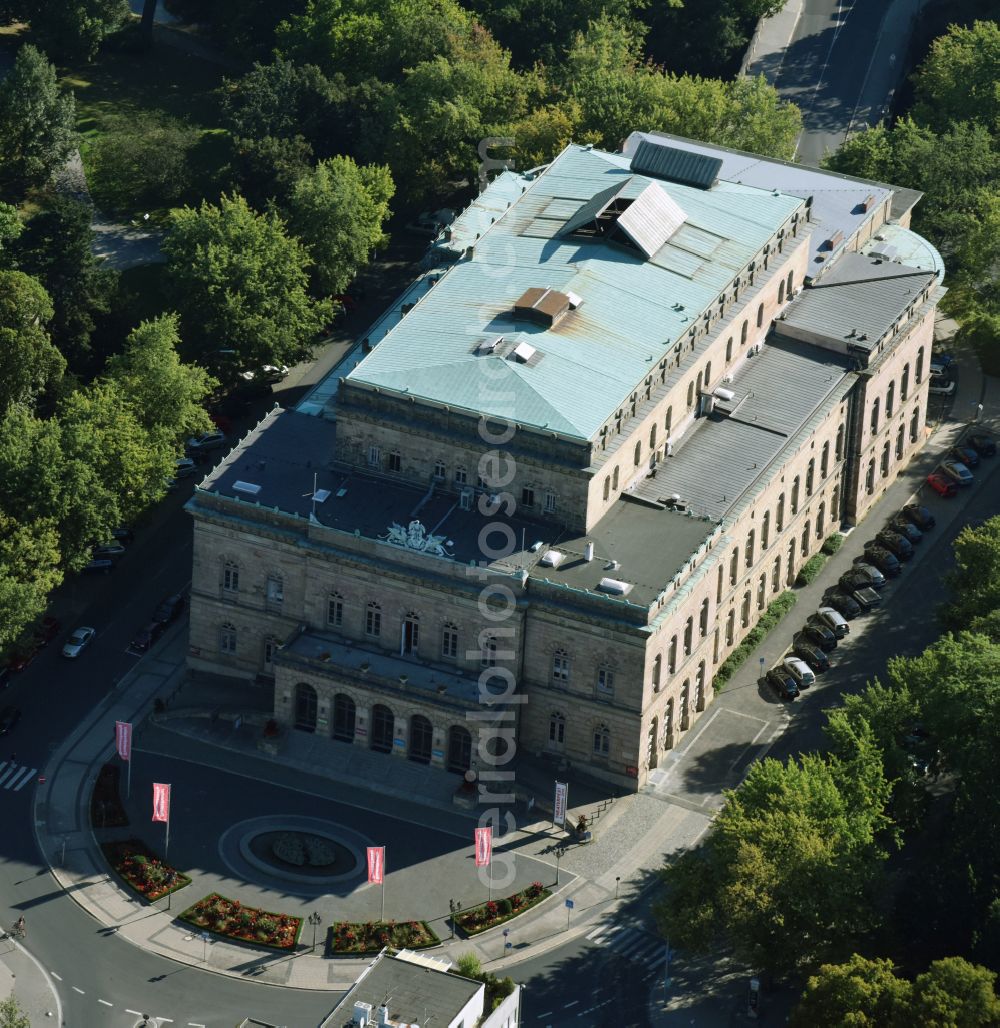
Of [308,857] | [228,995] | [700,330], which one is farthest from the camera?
[700,330]

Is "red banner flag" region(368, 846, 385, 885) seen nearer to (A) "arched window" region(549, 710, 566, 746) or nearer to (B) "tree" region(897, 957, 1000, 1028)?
(A) "arched window" region(549, 710, 566, 746)

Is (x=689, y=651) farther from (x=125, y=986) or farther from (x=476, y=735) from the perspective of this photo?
(x=125, y=986)

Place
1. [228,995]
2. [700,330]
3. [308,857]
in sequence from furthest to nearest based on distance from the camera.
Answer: [700,330], [308,857], [228,995]

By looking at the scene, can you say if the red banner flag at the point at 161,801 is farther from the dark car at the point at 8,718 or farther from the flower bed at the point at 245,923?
the dark car at the point at 8,718

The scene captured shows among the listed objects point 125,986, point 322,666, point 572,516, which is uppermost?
point 572,516

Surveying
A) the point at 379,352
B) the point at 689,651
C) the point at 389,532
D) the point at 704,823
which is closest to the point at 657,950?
the point at 704,823

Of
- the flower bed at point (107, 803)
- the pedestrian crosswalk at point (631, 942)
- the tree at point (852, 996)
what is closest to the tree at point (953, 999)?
the tree at point (852, 996)

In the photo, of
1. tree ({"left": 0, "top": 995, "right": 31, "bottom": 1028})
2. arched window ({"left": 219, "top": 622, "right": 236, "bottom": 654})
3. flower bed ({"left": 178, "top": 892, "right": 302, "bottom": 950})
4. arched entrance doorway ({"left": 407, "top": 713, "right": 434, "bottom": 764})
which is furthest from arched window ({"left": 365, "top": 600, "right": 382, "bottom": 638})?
tree ({"left": 0, "top": 995, "right": 31, "bottom": 1028})
